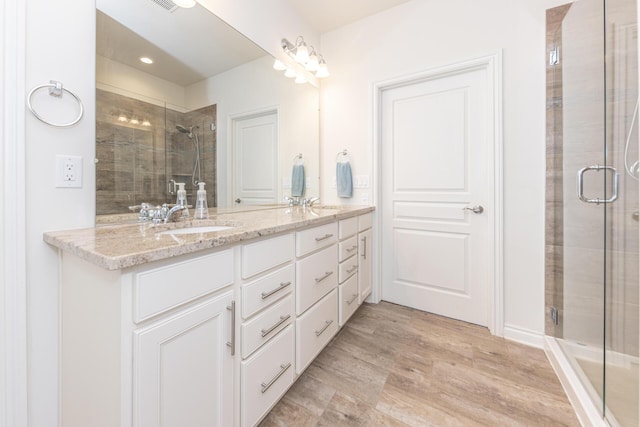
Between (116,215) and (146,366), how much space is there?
730 mm

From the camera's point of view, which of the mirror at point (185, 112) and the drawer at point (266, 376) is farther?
the mirror at point (185, 112)

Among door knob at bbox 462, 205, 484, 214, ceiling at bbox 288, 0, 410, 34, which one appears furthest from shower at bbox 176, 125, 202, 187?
door knob at bbox 462, 205, 484, 214

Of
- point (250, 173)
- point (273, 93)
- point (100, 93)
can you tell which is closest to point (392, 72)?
point (273, 93)

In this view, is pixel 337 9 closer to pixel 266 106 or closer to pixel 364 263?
pixel 266 106

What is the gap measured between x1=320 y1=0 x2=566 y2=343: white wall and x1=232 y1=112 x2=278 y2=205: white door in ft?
2.75

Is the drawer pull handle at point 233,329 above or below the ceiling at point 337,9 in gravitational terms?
below

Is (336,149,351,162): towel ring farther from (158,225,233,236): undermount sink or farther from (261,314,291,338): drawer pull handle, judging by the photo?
(261,314,291,338): drawer pull handle

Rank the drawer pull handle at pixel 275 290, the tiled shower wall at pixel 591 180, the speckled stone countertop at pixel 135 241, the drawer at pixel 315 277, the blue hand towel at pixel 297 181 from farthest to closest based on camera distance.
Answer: the blue hand towel at pixel 297 181 < the drawer at pixel 315 277 < the tiled shower wall at pixel 591 180 < the drawer pull handle at pixel 275 290 < the speckled stone countertop at pixel 135 241

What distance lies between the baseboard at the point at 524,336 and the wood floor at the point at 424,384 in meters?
0.05

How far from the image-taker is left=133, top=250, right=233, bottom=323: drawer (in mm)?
695

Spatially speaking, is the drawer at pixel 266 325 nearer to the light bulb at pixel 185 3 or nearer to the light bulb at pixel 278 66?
the light bulb at pixel 185 3

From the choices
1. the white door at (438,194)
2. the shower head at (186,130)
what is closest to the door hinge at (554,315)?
the white door at (438,194)

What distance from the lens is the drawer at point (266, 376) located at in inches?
39.7

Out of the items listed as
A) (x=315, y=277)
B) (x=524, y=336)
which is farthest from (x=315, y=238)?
(x=524, y=336)
